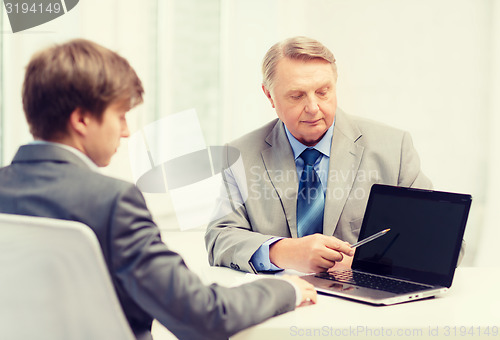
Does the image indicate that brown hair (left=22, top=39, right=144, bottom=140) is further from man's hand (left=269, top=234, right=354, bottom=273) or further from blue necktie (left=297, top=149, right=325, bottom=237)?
blue necktie (left=297, top=149, right=325, bottom=237)

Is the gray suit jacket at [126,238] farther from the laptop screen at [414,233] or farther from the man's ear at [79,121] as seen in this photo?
the laptop screen at [414,233]

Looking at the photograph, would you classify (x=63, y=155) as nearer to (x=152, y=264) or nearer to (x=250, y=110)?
(x=152, y=264)

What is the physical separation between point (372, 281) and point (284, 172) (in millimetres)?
530

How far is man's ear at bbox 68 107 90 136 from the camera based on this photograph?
3.09 ft

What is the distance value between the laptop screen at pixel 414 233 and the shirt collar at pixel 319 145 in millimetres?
366

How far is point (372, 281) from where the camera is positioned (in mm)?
1271

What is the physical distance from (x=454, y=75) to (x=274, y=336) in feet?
8.45

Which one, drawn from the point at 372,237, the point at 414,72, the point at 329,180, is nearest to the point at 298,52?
the point at 329,180

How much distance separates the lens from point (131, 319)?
93cm

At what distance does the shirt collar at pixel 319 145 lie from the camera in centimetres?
175

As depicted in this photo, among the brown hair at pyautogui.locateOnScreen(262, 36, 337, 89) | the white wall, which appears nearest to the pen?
the brown hair at pyautogui.locateOnScreen(262, 36, 337, 89)

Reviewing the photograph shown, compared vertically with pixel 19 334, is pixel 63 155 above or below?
above

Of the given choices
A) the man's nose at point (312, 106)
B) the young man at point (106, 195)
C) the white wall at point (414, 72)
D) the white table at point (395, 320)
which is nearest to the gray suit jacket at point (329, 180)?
the man's nose at point (312, 106)

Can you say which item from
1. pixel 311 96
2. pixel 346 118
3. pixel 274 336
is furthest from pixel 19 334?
pixel 346 118
